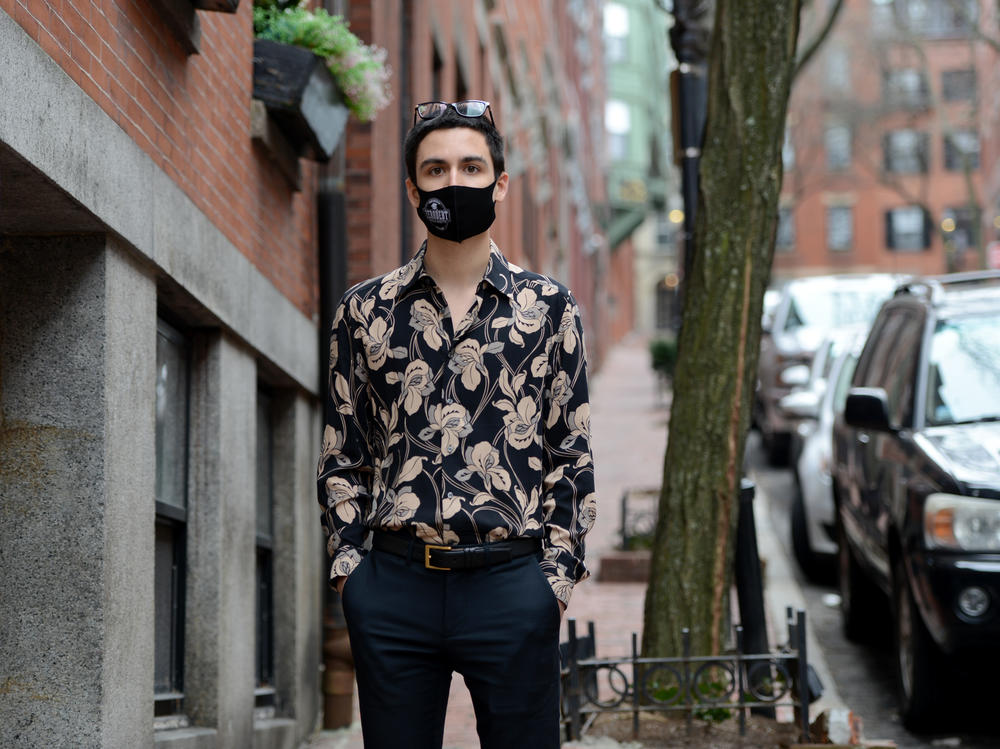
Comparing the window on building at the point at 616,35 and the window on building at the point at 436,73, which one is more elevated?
the window on building at the point at 616,35

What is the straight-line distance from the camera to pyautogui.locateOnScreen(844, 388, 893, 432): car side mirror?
7449 millimetres

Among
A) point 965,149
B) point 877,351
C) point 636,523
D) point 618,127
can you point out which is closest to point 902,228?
point 965,149

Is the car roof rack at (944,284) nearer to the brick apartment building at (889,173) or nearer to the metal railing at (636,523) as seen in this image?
the metal railing at (636,523)

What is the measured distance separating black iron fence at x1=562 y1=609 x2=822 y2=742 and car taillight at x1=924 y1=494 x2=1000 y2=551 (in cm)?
82

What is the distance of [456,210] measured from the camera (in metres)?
3.44

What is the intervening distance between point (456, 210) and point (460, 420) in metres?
0.47

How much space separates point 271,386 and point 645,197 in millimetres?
49587

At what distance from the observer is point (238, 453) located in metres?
5.99

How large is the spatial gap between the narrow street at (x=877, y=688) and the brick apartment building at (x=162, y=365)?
2753mm

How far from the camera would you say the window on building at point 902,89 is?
130 feet

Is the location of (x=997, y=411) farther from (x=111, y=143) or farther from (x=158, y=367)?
(x=111, y=143)

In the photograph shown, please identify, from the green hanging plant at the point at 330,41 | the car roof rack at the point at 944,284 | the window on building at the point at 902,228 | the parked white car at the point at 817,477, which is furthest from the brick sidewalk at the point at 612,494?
the window on building at the point at 902,228

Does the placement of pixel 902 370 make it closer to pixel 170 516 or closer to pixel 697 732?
pixel 697 732

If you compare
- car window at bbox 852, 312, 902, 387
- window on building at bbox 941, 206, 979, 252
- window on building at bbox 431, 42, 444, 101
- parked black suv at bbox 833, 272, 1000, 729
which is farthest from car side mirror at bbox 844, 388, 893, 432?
window on building at bbox 941, 206, 979, 252
